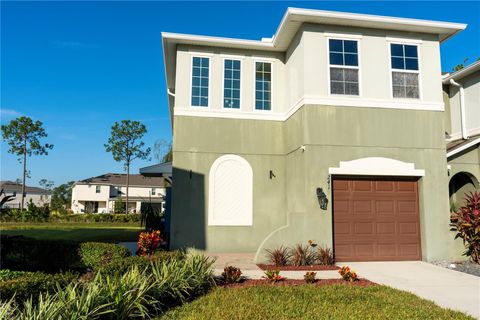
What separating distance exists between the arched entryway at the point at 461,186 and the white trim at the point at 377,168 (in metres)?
2.77

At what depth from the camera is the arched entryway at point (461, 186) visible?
12684 mm

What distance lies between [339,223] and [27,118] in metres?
52.0

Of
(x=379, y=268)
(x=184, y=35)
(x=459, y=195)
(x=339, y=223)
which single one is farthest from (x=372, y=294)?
(x=184, y=35)

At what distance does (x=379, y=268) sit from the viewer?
395 inches

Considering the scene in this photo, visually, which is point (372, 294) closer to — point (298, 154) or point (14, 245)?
point (298, 154)

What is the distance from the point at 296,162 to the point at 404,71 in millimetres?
4556

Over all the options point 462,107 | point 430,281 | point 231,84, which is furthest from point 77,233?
point 462,107

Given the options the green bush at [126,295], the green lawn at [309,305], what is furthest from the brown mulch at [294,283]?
the green bush at [126,295]

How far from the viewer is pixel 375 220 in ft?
36.7

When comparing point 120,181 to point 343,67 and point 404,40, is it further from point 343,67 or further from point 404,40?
point 404,40

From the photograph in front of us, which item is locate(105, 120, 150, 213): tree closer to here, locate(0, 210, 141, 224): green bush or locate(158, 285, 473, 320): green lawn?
locate(0, 210, 141, 224): green bush

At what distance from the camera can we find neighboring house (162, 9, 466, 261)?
11.0 meters

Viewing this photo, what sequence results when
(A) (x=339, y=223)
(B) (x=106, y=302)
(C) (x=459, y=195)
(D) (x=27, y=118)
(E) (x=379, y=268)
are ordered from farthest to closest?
(D) (x=27, y=118) < (C) (x=459, y=195) < (A) (x=339, y=223) < (E) (x=379, y=268) < (B) (x=106, y=302)

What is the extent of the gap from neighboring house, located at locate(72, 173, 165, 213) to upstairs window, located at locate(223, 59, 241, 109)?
45.4 m
